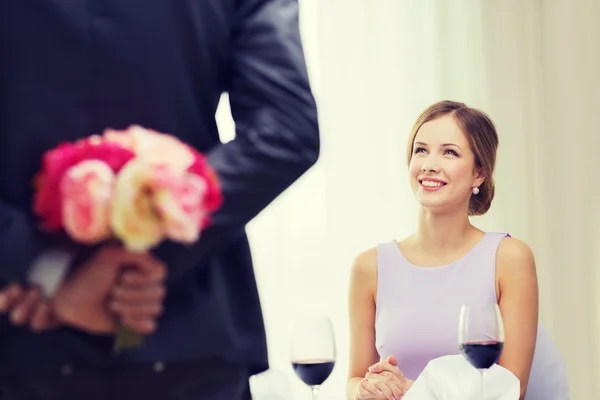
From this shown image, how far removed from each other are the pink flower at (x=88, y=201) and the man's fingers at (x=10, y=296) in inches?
3.3

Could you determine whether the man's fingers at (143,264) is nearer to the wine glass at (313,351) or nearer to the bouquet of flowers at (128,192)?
the bouquet of flowers at (128,192)

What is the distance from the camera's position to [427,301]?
283 cm

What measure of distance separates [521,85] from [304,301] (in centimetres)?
154

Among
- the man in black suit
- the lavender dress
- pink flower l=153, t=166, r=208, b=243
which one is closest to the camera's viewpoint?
pink flower l=153, t=166, r=208, b=243

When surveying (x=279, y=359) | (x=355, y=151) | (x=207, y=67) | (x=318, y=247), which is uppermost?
(x=207, y=67)

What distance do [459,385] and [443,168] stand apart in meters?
1.09

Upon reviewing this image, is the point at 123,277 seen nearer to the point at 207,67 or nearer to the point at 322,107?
the point at 207,67

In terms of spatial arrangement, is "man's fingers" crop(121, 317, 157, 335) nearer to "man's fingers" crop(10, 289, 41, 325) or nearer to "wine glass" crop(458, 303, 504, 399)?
"man's fingers" crop(10, 289, 41, 325)

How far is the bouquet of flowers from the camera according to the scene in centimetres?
76

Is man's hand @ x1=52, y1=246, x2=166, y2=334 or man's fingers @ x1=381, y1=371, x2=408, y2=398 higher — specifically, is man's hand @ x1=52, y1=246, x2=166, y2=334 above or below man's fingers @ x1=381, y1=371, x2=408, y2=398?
above

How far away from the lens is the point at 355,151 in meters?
3.83

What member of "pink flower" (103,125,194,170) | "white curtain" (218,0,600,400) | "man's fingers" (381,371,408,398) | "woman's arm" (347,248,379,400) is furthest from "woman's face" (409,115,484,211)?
"pink flower" (103,125,194,170)

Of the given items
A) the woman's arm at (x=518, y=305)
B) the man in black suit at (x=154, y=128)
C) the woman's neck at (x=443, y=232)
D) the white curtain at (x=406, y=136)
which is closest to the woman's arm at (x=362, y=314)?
the woman's neck at (x=443, y=232)

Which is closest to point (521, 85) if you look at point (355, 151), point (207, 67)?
point (355, 151)
